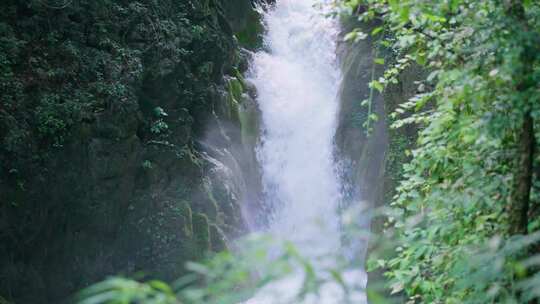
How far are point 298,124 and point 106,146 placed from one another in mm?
7716

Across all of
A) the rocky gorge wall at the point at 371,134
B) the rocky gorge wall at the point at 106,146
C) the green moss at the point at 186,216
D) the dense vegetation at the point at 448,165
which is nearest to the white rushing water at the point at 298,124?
the rocky gorge wall at the point at 371,134

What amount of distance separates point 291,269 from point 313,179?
12.5 metres

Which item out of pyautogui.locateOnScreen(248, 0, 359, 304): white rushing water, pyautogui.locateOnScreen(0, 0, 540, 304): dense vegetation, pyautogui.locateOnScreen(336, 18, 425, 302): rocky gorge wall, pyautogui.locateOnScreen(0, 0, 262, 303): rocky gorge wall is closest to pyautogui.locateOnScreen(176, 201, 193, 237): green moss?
pyautogui.locateOnScreen(0, 0, 262, 303): rocky gorge wall

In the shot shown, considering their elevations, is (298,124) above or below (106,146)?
above

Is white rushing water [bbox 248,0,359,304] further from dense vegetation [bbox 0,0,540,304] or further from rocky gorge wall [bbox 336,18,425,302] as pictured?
dense vegetation [bbox 0,0,540,304]

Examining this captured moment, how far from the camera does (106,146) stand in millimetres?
8523

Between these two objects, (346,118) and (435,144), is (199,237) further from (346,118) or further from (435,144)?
(435,144)

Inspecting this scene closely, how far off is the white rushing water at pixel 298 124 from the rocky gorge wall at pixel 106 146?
8.76ft

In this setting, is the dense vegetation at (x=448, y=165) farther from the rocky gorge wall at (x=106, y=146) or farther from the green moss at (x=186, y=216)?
the green moss at (x=186, y=216)

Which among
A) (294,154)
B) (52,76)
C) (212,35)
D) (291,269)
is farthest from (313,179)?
(291,269)

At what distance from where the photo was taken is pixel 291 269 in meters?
1.51

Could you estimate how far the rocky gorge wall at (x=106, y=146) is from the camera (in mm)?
7664

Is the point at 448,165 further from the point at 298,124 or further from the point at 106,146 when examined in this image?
the point at 298,124

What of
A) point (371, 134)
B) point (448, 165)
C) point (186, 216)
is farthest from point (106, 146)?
point (448, 165)
